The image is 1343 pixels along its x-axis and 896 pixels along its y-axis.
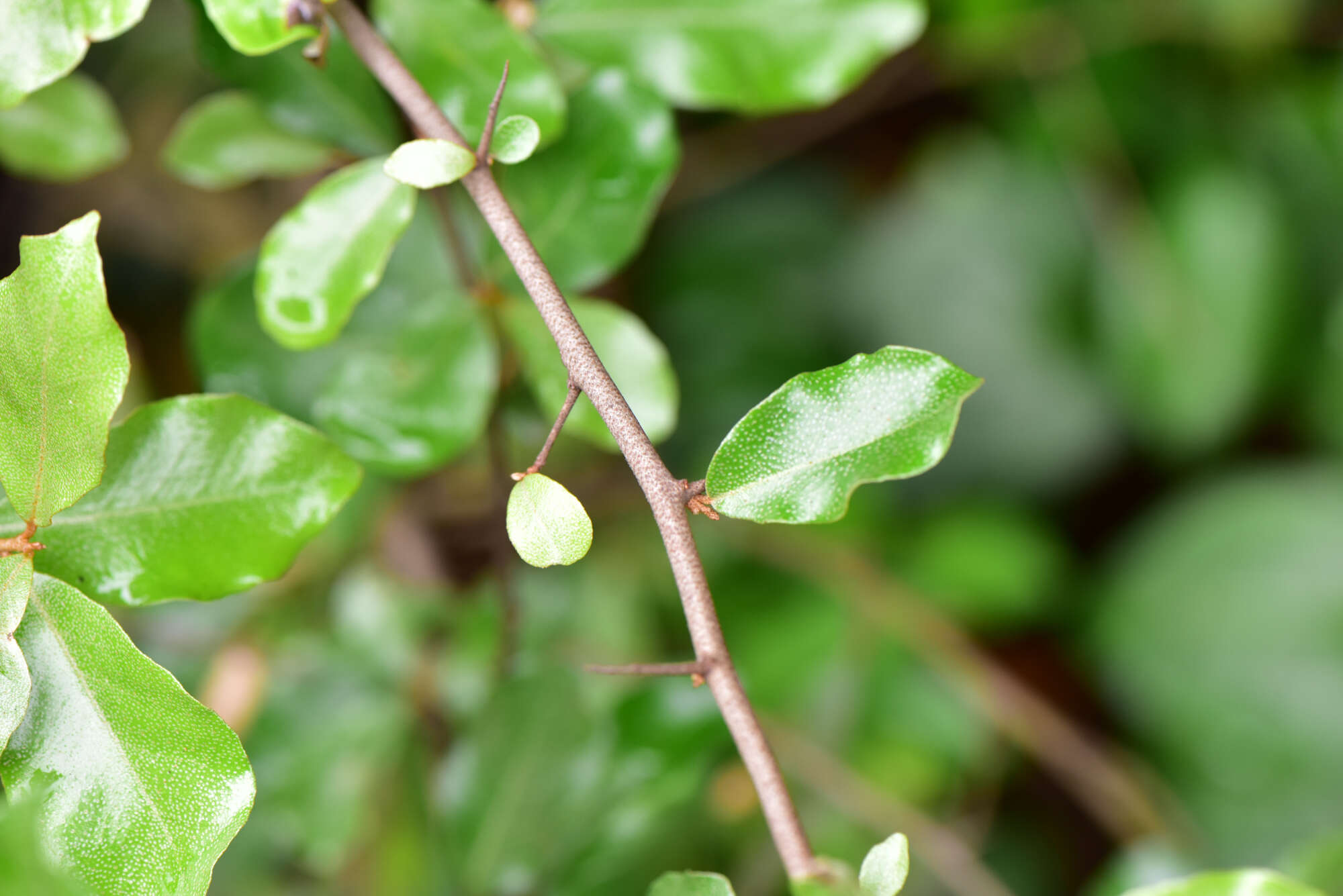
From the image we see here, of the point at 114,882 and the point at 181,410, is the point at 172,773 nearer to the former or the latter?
the point at 114,882

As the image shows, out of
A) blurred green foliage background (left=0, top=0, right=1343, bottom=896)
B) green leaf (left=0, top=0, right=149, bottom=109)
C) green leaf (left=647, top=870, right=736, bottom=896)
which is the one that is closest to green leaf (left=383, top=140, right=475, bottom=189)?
green leaf (left=0, top=0, right=149, bottom=109)

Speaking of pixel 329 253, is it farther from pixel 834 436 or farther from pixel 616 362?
pixel 834 436

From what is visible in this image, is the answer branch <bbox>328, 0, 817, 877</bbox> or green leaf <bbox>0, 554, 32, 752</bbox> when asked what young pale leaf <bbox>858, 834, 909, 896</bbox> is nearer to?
branch <bbox>328, 0, 817, 877</bbox>

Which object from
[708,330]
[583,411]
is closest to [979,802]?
[708,330]

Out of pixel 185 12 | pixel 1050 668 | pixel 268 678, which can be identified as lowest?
pixel 1050 668

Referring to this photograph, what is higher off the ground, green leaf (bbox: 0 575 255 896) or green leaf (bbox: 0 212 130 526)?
green leaf (bbox: 0 212 130 526)

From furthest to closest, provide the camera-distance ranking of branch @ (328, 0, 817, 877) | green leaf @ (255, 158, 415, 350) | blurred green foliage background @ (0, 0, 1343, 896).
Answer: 1. blurred green foliage background @ (0, 0, 1343, 896)
2. green leaf @ (255, 158, 415, 350)
3. branch @ (328, 0, 817, 877)

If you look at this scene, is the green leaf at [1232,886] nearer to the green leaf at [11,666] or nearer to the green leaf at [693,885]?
the green leaf at [693,885]

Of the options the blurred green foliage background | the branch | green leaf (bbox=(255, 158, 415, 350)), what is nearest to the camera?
the branch
